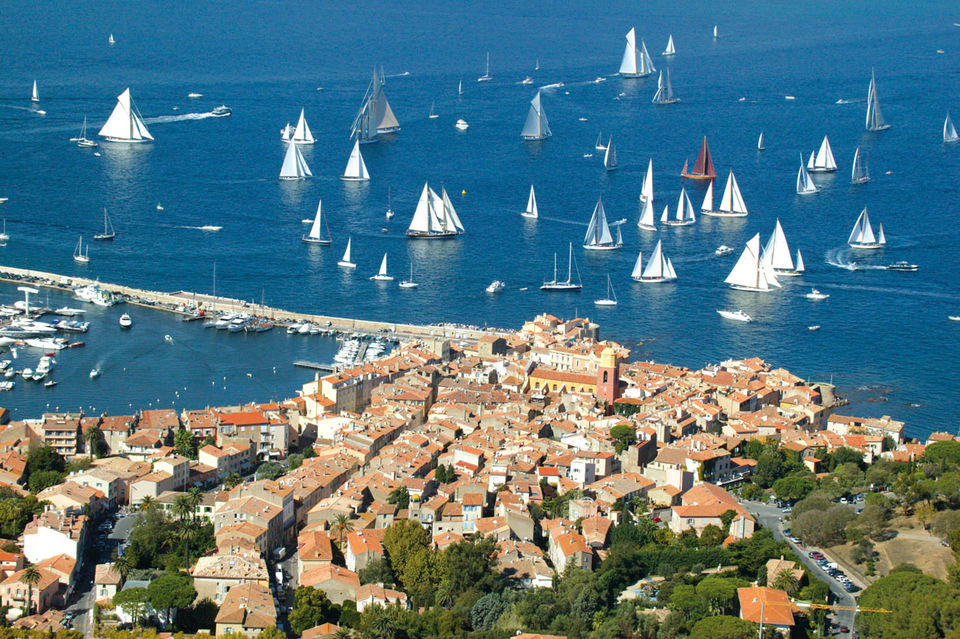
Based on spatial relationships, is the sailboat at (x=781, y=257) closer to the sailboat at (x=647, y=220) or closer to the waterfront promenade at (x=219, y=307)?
the sailboat at (x=647, y=220)

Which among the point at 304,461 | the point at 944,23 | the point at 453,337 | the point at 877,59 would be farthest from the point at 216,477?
the point at 944,23

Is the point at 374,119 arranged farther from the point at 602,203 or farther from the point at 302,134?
the point at 602,203

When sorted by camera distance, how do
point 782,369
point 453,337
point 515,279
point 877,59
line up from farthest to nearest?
point 877,59, point 515,279, point 453,337, point 782,369

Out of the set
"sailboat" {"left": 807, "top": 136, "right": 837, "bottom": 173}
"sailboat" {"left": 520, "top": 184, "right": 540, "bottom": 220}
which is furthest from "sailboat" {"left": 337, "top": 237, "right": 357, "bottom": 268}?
"sailboat" {"left": 807, "top": 136, "right": 837, "bottom": 173}

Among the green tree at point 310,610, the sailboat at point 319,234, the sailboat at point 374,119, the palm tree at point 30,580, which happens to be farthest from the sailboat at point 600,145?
the palm tree at point 30,580

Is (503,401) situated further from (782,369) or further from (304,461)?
(782,369)

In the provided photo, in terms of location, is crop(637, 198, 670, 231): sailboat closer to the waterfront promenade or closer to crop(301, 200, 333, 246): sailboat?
crop(301, 200, 333, 246): sailboat

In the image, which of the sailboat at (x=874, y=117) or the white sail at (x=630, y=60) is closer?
the sailboat at (x=874, y=117)
